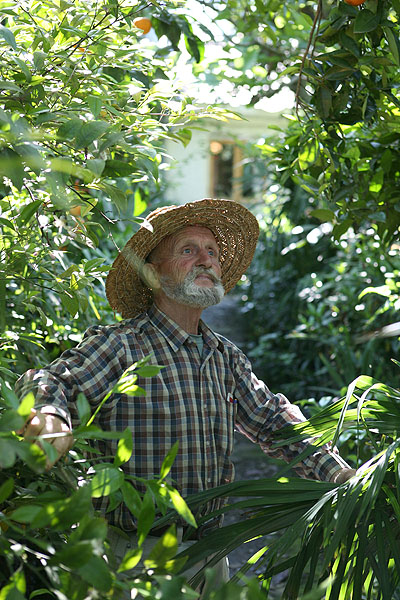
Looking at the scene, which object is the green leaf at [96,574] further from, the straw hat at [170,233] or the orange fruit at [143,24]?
the orange fruit at [143,24]

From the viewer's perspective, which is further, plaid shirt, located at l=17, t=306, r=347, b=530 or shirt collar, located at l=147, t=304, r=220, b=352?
shirt collar, located at l=147, t=304, r=220, b=352

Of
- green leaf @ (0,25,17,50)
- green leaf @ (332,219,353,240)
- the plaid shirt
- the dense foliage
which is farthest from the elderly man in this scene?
green leaf @ (0,25,17,50)

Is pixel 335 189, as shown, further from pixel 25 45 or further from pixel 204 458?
pixel 25 45

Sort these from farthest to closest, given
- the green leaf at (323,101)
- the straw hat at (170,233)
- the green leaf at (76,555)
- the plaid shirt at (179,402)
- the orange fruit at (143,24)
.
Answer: the orange fruit at (143,24), the straw hat at (170,233), the green leaf at (323,101), the plaid shirt at (179,402), the green leaf at (76,555)

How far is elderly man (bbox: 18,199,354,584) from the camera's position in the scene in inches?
81.7

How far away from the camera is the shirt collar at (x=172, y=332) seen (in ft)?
7.39

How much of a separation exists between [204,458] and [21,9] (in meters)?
1.26

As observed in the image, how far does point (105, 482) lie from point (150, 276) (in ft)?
4.32

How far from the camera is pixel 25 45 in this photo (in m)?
1.80

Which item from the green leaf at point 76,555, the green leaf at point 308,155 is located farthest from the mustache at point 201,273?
the green leaf at point 76,555

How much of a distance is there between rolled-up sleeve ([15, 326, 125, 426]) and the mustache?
0.31 meters

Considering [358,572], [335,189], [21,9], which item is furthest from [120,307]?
[358,572]

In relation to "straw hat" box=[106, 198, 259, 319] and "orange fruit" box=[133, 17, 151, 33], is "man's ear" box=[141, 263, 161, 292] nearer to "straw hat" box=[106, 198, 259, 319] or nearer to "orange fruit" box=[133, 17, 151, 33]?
"straw hat" box=[106, 198, 259, 319]

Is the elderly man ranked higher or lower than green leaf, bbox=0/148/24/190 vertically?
lower
